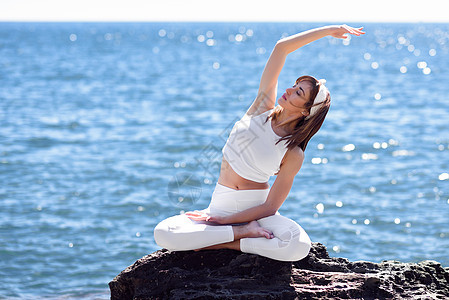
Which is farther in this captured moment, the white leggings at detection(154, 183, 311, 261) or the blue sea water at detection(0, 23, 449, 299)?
the blue sea water at detection(0, 23, 449, 299)

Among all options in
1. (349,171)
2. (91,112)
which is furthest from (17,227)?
(91,112)

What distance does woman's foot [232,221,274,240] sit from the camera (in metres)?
4.51

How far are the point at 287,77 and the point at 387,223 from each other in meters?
26.8

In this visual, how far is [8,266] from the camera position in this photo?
8.53 meters

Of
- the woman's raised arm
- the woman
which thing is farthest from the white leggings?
the woman's raised arm

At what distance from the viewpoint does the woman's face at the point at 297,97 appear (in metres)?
4.53

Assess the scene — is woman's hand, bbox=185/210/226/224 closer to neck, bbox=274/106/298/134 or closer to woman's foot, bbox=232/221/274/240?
woman's foot, bbox=232/221/274/240

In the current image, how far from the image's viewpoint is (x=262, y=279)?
447 cm

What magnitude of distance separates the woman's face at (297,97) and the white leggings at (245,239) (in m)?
0.70

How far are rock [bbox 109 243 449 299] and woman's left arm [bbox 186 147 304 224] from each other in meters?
0.26

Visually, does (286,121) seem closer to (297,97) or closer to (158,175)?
(297,97)

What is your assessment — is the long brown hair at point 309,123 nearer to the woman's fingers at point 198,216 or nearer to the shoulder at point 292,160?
the shoulder at point 292,160

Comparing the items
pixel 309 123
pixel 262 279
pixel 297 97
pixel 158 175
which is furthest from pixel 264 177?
pixel 158 175

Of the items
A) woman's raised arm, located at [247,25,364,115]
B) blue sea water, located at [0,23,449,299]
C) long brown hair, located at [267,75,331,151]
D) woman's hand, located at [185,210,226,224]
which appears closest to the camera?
long brown hair, located at [267,75,331,151]
